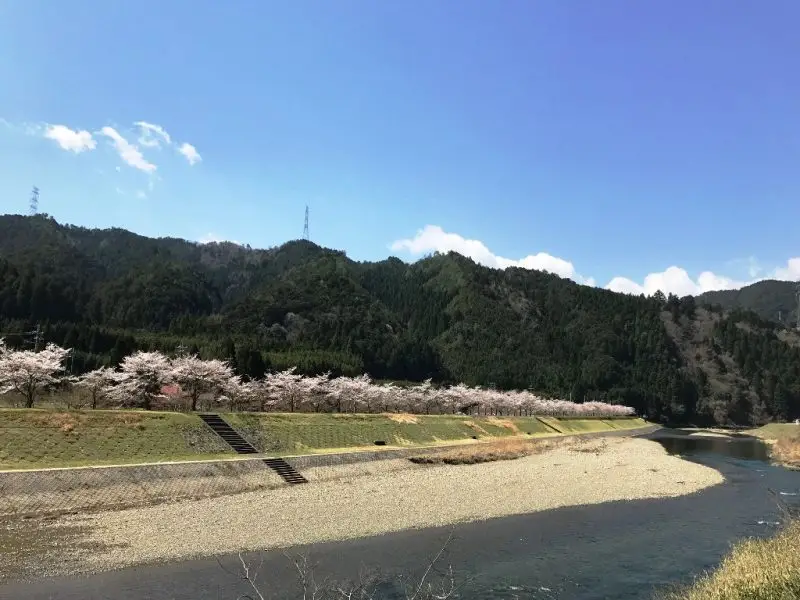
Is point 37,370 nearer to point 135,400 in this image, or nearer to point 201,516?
point 135,400

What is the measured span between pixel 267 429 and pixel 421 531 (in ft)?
92.3

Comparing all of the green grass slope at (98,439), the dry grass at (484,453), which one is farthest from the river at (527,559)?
the dry grass at (484,453)

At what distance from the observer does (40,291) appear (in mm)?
187000

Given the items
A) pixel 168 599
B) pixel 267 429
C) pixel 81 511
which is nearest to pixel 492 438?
pixel 267 429

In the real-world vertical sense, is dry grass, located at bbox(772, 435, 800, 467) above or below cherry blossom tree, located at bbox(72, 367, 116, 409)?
below

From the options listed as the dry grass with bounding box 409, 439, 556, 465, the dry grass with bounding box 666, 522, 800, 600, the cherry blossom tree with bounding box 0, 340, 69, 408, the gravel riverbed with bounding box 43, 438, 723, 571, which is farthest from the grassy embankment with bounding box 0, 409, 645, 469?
the dry grass with bounding box 666, 522, 800, 600

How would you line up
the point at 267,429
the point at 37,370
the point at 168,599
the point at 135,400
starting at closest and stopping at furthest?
the point at 168,599 < the point at 37,370 < the point at 267,429 < the point at 135,400

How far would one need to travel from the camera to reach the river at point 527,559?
2153 cm

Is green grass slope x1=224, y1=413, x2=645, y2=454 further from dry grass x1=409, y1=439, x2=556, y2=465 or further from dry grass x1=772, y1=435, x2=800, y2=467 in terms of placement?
dry grass x1=772, y1=435, x2=800, y2=467

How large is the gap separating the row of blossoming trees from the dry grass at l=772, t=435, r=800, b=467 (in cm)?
5648

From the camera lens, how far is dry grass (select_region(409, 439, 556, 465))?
61500mm

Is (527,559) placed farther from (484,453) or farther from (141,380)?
(141,380)

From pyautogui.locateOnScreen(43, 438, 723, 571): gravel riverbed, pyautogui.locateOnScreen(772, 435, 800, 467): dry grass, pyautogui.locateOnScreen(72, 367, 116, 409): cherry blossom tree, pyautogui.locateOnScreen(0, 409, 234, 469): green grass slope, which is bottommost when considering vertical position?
pyautogui.locateOnScreen(772, 435, 800, 467): dry grass

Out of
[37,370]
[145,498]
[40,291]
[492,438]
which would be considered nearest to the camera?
[145,498]
